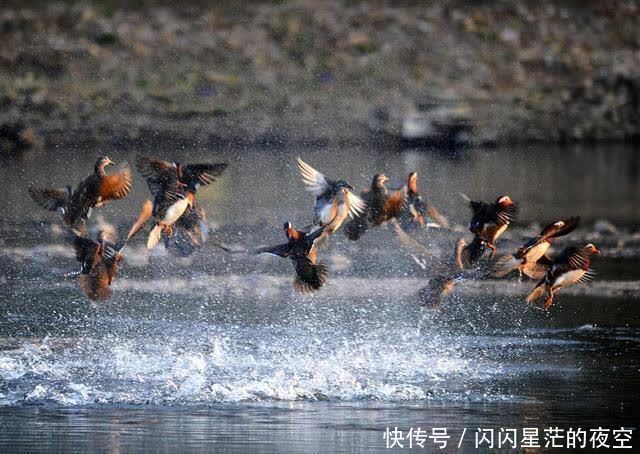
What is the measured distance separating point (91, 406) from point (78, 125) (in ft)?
61.2

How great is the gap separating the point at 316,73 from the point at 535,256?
20.9 m

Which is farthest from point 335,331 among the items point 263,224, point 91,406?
point 263,224

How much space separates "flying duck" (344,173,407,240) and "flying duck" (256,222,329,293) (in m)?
0.56

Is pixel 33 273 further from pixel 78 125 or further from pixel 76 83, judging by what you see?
pixel 76 83

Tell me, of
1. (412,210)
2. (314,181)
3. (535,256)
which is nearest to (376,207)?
(412,210)

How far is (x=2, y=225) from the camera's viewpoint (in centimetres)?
1925

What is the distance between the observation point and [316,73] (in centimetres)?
3294

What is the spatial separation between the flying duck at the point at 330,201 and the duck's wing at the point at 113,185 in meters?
1.35

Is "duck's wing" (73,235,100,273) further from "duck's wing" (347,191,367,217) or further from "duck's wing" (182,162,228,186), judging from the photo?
"duck's wing" (347,191,367,217)

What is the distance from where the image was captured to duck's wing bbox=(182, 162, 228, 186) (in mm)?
12328

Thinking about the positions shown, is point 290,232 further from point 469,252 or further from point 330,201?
point 469,252

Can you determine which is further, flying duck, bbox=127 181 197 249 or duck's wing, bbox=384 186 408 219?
duck's wing, bbox=384 186 408 219

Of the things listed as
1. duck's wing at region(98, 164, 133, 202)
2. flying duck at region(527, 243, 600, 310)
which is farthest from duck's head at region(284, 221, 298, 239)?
flying duck at region(527, 243, 600, 310)

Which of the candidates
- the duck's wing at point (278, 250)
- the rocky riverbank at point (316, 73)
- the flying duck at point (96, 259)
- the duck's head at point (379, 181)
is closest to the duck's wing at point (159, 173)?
the flying duck at point (96, 259)
